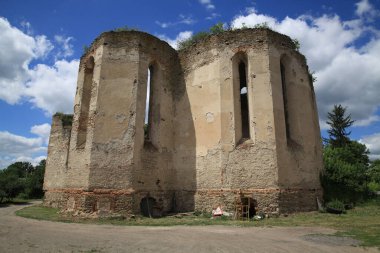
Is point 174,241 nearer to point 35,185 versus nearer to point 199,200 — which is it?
point 199,200

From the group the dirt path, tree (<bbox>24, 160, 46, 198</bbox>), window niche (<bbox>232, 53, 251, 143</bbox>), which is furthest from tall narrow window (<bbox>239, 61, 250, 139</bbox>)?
tree (<bbox>24, 160, 46, 198</bbox>)

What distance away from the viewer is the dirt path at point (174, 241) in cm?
626

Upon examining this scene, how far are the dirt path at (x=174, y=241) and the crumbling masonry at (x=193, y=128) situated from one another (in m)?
3.40

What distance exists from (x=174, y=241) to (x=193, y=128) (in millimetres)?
8166

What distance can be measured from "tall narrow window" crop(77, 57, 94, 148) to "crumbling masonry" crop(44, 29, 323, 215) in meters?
0.05

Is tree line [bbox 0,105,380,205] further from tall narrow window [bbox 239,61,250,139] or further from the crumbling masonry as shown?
tall narrow window [bbox 239,61,250,139]

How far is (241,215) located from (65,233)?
6.95 meters

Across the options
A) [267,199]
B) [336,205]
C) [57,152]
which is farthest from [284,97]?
[57,152]

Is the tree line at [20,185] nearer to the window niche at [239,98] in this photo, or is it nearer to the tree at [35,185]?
the tree at [35,185]

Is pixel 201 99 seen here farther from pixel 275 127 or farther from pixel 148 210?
pixel 148 210

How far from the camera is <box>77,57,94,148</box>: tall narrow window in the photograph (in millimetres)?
14094

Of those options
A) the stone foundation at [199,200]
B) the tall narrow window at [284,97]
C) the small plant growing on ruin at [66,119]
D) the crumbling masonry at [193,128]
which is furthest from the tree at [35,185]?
the tall narrow window at [284,97]

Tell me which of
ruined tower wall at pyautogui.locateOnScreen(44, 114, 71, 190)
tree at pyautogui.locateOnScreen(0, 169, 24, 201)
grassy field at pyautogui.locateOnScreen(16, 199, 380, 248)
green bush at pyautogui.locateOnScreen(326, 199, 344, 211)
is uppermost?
ruined tower wall at pyautogui.locateOnScreen(44, 114, 71, 190)

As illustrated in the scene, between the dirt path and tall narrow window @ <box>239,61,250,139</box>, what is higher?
tall narrow window @ <box>239,61,250,139</box>
